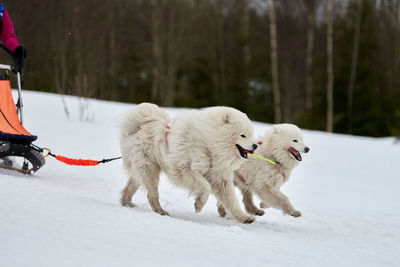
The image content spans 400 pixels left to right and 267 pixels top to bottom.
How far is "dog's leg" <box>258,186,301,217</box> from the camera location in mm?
4984

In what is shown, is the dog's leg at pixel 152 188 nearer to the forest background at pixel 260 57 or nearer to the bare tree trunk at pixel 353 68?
the forest background at pixel 260 57

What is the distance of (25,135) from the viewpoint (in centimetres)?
479

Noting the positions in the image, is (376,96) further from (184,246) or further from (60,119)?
(184,246)

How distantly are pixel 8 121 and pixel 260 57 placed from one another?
61.1 feet

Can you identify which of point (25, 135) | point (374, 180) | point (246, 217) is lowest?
point (374, 180)

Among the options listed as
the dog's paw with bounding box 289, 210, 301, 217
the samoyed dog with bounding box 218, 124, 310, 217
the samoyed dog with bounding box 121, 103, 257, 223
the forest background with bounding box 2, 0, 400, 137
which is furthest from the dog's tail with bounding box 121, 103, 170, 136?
the forest background with bounding box 2, 0, 400, 137

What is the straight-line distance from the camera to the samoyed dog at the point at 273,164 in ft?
17.0

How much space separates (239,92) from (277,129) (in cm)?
1627

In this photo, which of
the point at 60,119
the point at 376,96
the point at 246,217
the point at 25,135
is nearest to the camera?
the point at 246,217

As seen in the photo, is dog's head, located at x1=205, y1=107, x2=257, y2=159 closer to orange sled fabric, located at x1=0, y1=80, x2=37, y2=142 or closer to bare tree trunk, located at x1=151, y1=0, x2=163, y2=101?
orange sled fabric, located at x1=0, y1=80, x2=37, y2=142

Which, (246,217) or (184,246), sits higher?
(184,246)

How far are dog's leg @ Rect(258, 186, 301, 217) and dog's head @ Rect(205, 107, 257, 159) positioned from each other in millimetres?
934

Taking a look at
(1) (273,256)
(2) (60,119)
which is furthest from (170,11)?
(1) (273,256)

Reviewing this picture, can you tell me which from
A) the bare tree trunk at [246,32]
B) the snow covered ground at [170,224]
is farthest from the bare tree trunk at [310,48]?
the snow covered ground at [170,224]
